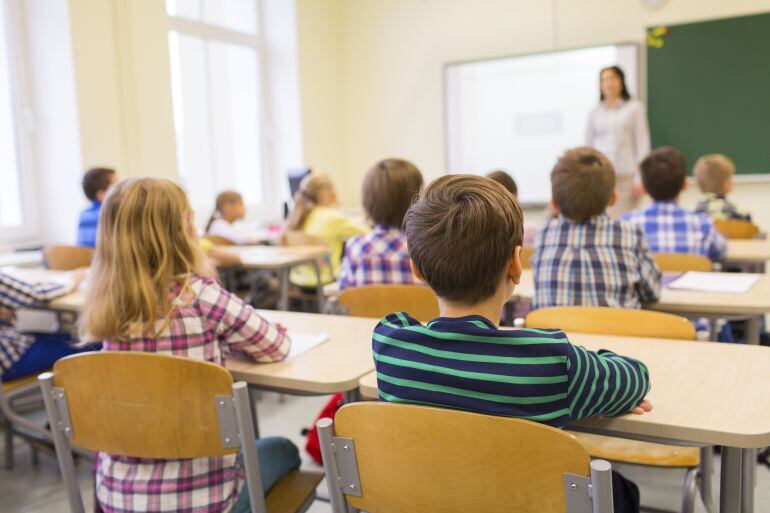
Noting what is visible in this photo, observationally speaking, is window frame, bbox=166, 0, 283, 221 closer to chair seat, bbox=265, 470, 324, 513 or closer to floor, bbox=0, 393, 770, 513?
floor, bbox=0, 393, 770, 513

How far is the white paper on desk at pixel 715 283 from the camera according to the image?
2.33 meters

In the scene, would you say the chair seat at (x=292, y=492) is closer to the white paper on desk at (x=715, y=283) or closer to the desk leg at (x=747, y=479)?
the desk leg at (x=747, y=479)

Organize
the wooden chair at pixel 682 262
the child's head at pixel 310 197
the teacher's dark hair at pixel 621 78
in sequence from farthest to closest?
the teacher's dark hair at pixel 621 78
the child's head at pixel 310 197
the wooden chair at pixel 682 262

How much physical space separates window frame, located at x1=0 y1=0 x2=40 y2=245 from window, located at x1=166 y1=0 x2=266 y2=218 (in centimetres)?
98

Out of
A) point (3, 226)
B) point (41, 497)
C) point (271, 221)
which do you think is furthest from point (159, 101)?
point (41, 497)

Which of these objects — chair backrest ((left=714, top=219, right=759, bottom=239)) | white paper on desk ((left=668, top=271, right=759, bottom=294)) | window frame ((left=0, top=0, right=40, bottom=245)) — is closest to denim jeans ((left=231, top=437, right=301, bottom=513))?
white paper on desk ((left=668, top=271, right=759, bottom=294))

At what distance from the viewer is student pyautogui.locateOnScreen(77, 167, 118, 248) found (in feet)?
12.3

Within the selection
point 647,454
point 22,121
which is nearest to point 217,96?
point 22,121

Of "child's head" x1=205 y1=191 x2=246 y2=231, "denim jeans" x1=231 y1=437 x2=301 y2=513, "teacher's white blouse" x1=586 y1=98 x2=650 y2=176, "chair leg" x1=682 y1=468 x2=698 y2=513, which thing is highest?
"teacher's white blouse" x1=586 y1=98 x2=650 y2=176

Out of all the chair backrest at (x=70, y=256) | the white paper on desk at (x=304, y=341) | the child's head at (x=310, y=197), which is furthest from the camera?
the child's head at (x=310, y=197)

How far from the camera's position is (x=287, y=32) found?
6324 millimetres

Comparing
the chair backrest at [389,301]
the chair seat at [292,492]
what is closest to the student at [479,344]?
the chair seat at [292,492]

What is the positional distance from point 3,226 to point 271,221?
2.38m

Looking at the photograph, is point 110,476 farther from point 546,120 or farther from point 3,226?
point 546,120
